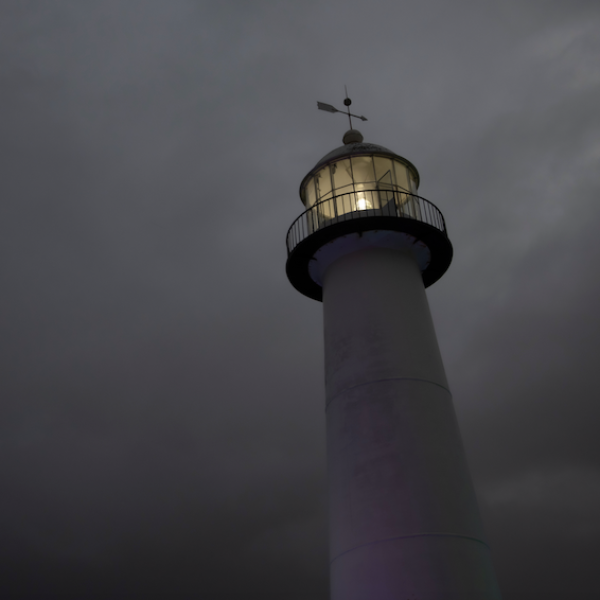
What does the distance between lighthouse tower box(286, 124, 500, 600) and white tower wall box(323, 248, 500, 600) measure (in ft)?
0.08

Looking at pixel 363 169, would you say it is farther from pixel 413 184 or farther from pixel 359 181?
pixel 413 184

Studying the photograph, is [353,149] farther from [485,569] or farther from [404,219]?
[485,569]

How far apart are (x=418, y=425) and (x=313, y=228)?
587 cm

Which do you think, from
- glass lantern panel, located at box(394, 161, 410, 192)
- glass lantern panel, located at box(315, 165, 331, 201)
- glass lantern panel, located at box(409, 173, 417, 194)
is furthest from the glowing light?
glass lantern panel, located at box(409, 173, 417, 194)

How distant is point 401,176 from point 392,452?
24.8 ft

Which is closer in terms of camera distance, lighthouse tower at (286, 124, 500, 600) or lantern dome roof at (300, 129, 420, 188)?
lighthouse tower at (286, 124, 500, 600)

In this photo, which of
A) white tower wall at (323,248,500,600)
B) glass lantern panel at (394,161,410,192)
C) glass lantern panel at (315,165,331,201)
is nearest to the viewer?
white tower wall at (323,248,500,600)

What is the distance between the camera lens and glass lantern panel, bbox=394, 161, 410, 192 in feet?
49.5

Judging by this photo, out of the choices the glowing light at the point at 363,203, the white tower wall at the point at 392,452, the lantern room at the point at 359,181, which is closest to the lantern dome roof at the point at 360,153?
the lantern room at the point at 359,181

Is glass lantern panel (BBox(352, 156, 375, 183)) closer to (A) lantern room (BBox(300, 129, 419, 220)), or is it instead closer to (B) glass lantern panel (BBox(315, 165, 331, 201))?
(A) lantern room (BBox(300, 129, 419, 220))

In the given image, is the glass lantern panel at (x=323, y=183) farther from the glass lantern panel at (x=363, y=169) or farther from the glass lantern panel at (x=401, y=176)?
the glass lantern panel at (x=401, y=176)

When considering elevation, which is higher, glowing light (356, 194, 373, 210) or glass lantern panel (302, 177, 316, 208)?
glass lantern panel (302, 177, 316, 208)

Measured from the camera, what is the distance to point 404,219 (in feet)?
45.2

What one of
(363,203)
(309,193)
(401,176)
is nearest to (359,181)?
(363,203)
